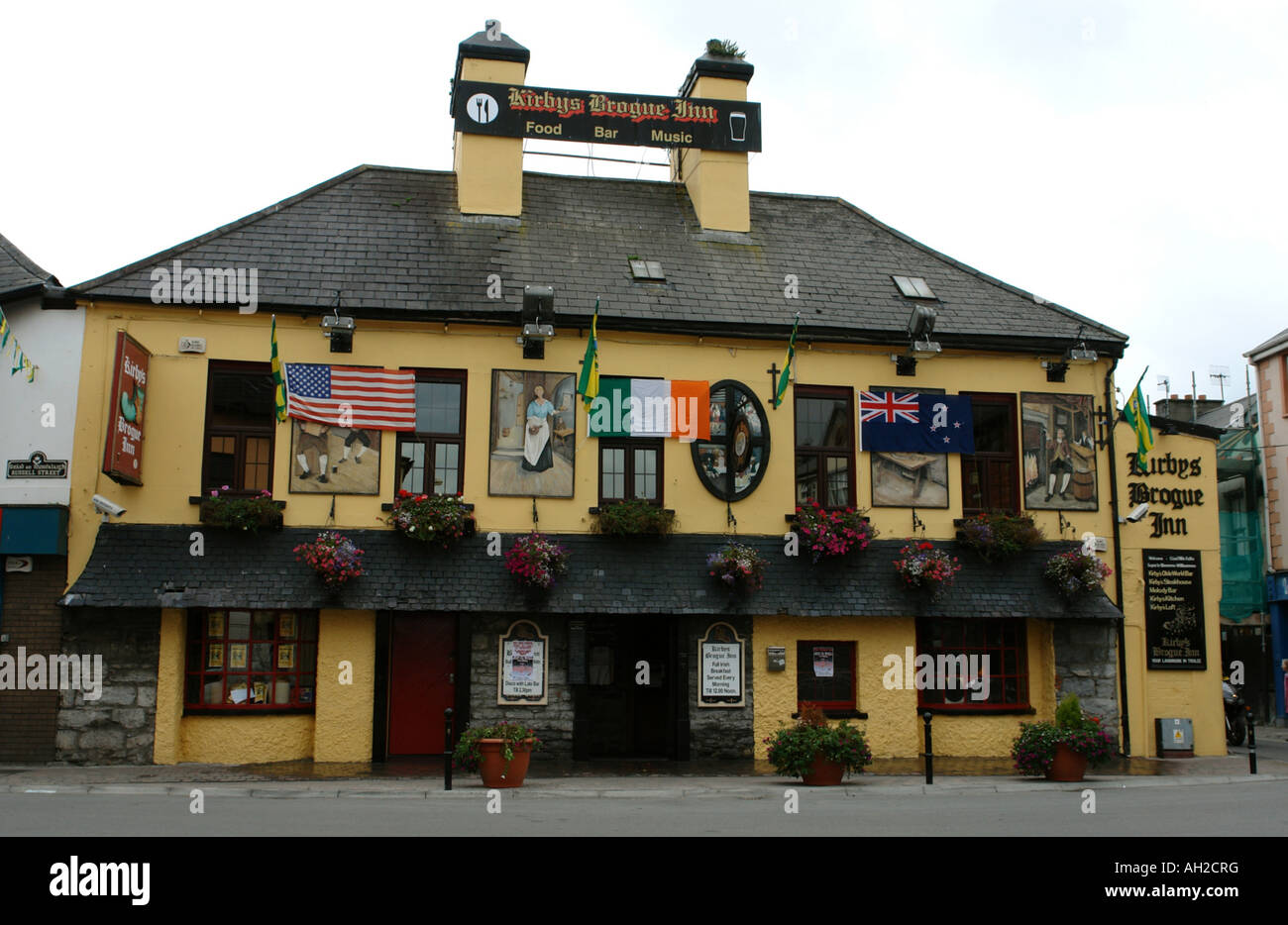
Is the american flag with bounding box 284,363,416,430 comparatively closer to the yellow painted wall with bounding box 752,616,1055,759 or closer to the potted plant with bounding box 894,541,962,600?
the yellow painted wall with bounding box 752,616,1055,759

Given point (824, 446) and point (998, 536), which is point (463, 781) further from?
point (998, 536)

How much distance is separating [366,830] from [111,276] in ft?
35.4

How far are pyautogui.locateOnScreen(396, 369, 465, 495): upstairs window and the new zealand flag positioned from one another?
251 inches

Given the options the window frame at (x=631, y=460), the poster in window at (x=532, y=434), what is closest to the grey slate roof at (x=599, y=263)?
the poster in window at (x=532, y=434)

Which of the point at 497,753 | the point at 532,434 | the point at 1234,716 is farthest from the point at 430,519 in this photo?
the point at 1234,716

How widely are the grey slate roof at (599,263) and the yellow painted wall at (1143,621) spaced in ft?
7.17

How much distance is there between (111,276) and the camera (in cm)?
1734

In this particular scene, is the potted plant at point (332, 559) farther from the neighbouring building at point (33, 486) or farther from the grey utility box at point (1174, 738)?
the grey utility box at point (1174, 738)

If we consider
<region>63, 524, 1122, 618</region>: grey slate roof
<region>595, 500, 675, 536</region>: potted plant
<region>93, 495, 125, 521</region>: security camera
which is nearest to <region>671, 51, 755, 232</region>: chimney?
<region>595, 500, 675, 536</region>: potted plant

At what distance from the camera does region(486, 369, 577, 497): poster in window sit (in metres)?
17.7

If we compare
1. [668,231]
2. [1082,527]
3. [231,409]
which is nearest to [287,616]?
[231,409]

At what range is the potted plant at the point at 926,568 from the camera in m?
17.8

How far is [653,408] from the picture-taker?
59.9 feet

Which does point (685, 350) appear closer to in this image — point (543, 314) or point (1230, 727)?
point (543, 314)
